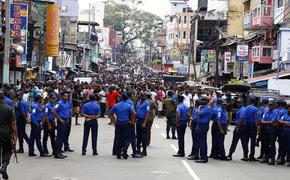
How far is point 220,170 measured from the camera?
15836mm

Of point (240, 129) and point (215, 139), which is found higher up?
point (240, 129)

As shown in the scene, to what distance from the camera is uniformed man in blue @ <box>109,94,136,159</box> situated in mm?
17500

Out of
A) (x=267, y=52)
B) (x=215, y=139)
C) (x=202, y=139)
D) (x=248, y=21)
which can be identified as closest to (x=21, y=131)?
(x=202, y=139)

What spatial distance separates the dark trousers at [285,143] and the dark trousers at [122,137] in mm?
4089

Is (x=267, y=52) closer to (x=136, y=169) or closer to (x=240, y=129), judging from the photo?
(x=240, y=129)

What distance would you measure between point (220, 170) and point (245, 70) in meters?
43.8

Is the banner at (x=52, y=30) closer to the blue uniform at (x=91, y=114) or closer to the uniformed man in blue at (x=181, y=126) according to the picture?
the uniformed man in blue at (x=181, y=126)

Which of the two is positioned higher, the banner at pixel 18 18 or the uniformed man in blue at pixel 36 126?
the banner at pixel 18 18

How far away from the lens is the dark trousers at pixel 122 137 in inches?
689

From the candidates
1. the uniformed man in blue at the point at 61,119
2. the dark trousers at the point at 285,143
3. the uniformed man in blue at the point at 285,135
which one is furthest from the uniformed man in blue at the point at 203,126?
the uniformed man in blue at the point at 61,119

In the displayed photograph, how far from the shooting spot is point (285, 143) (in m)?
17.8

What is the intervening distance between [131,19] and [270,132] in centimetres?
13553

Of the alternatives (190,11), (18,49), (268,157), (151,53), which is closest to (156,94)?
(18,49)

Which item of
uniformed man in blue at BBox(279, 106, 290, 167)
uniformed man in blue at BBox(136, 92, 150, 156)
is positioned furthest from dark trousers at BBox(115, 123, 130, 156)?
uniformed man in blue at BBox(279, 106, 290, 167)
